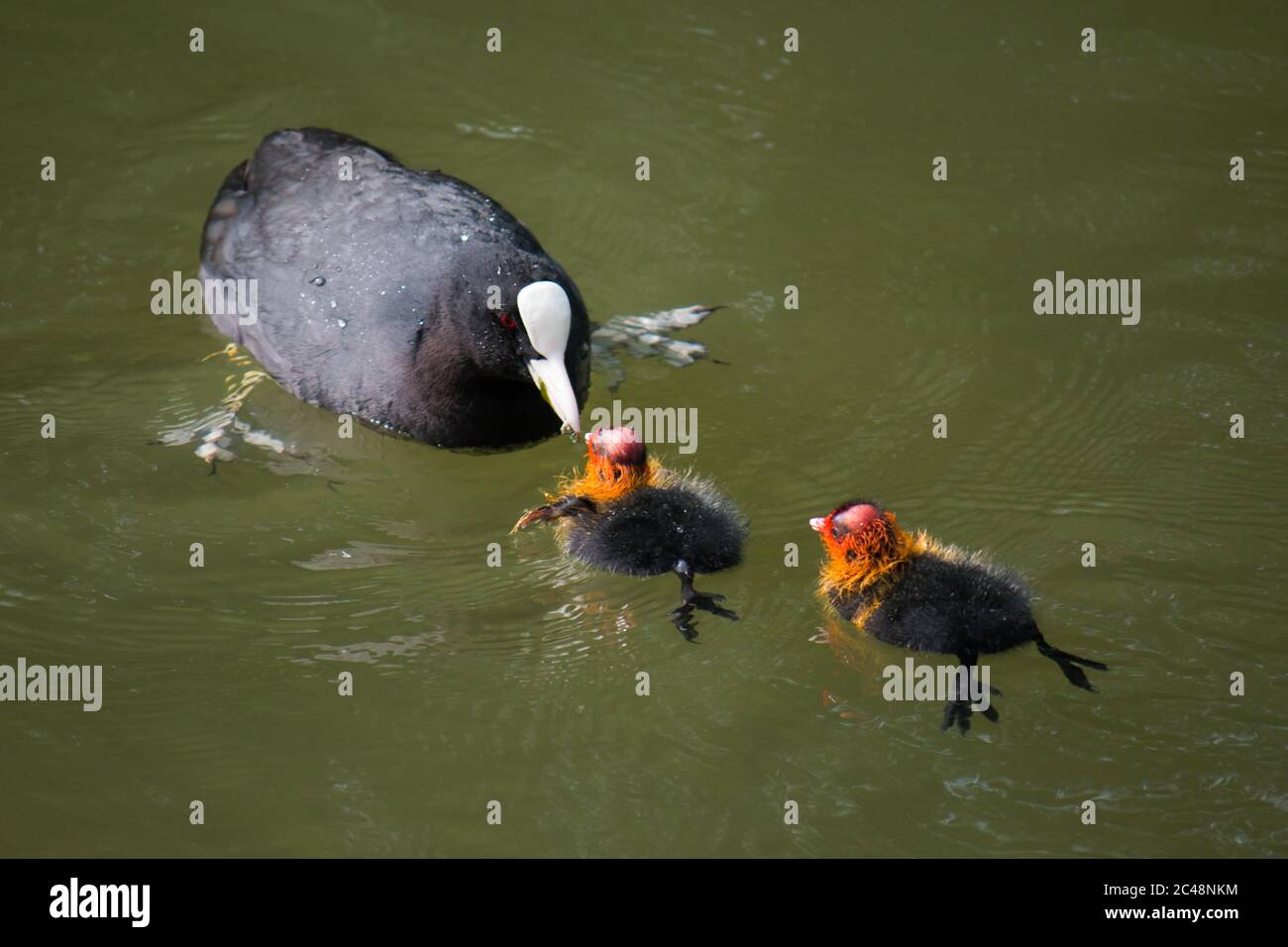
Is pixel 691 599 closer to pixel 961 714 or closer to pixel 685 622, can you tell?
pixel 685 622

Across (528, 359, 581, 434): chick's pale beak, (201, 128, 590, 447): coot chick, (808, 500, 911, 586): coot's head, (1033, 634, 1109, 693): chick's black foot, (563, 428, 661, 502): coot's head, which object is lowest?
(1033, 634, 1109, 693): chick's black foot

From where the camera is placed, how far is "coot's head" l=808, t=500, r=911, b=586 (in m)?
4.49

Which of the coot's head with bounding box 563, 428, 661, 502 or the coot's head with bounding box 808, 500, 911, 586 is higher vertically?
the coot's head with bounding box 563, 428, 661, 502

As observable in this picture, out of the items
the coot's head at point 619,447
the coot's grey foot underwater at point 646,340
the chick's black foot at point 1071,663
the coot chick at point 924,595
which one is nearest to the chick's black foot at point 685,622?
the coot chick at point 924,595

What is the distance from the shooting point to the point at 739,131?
734 centimetres

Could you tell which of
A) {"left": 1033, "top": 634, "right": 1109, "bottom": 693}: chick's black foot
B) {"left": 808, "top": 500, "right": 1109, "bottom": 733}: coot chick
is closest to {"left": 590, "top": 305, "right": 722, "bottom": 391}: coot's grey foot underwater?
{"left": 808, "top": 500, "right": 1109, "bottom": 733}: coot chick

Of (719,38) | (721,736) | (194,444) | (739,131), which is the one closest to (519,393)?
(194,444)

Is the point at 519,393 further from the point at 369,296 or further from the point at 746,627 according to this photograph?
the point at 746,627

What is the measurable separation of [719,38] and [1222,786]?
16.9ft

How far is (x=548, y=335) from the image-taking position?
500cm

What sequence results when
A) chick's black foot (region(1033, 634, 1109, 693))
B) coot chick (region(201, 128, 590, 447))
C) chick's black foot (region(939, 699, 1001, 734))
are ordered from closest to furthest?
chick's black foot (region(939, 699, 1001, 734)), chick's black foot (region(1033, 634, 1109, 693)), coot chick (region(201, 128, 590, 447))

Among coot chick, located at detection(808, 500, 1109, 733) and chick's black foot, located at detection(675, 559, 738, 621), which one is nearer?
coot chick, located at detection(808, 500, 1109, 733)

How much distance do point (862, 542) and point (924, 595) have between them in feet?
0.81

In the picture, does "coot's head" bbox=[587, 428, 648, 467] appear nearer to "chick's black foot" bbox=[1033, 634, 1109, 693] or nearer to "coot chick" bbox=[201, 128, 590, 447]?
"coot chick" bbox=[201, 128, 590, 447]
